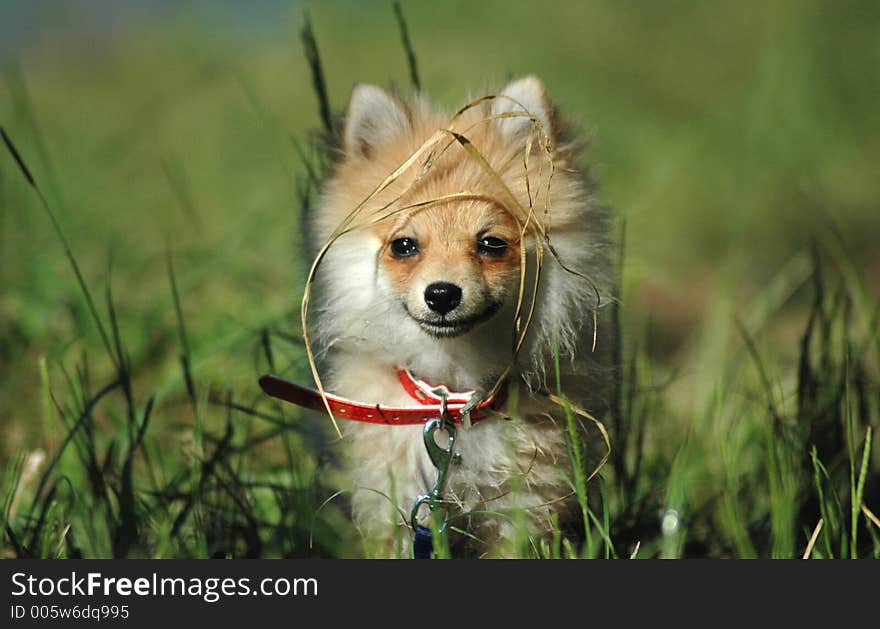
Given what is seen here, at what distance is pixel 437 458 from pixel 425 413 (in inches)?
5.1

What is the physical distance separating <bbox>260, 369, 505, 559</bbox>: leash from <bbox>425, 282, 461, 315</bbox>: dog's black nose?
0.23m

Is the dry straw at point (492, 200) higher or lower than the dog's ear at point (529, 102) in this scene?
lower

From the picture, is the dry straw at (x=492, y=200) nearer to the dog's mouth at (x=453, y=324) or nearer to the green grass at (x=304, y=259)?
the dog's mouth at (x=453, y=324)

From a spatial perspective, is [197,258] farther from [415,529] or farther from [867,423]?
[867,423]

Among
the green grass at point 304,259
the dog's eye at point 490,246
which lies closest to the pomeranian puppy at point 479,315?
the dog's eye at point 490,246

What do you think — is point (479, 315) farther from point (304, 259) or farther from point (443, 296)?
point (304, 259)

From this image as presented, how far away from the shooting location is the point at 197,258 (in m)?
4.46

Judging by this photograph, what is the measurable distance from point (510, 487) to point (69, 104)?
27.5ft

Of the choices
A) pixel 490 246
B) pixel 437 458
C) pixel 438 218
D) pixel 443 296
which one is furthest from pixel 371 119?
pixel 437 458

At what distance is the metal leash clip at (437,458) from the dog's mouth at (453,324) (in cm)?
15

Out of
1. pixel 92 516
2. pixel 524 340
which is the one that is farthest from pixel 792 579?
pixel 92 516

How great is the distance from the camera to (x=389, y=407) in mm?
2383

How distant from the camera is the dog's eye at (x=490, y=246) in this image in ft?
7.81

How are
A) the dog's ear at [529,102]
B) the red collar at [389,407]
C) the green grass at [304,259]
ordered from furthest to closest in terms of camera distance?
the green grass at [304,259], the dog's ear at [529,102], the red collar at [389,407]
